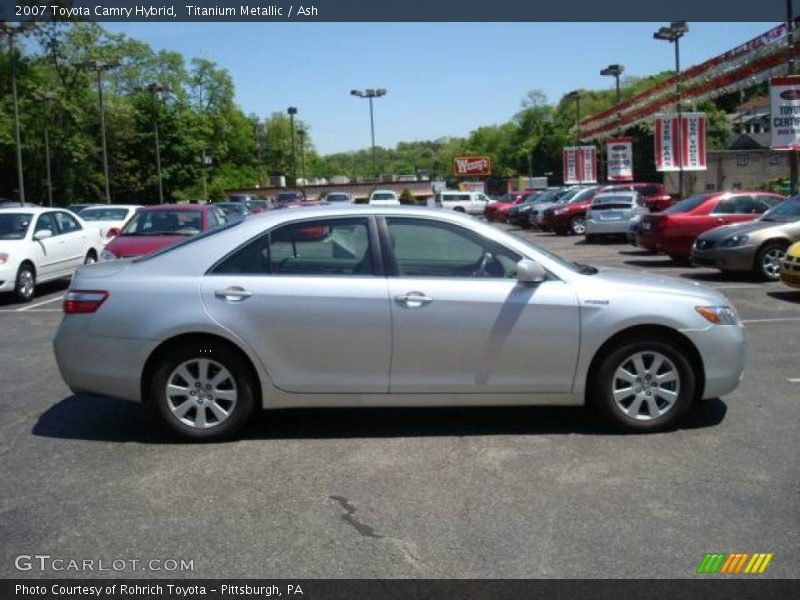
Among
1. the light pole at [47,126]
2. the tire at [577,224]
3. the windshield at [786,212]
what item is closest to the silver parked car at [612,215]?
the tire at [577,224]

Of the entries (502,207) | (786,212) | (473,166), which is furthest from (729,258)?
(473,166)

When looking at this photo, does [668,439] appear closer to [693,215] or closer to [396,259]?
[396,259]

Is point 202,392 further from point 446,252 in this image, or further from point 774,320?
point 774,320

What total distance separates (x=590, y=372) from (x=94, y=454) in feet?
10.9

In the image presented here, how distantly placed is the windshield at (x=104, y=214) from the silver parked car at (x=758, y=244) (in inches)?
576

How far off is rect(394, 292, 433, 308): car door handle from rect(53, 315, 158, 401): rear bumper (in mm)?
1633

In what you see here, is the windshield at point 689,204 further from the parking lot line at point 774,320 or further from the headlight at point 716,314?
the headlight at point 716,314

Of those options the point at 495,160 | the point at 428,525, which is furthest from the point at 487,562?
the point at 495,160

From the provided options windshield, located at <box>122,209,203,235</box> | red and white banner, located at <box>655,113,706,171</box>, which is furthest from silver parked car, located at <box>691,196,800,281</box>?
red and white banner, located at <box>655,113,706,171</box>

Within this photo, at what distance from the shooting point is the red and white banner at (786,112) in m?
19.7

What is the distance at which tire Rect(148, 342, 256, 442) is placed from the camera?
5.66 meters

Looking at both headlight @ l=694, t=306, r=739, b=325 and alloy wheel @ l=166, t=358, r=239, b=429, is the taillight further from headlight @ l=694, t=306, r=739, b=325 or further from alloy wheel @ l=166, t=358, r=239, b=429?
headlight @ l=694, t=306, r=739, b=325
